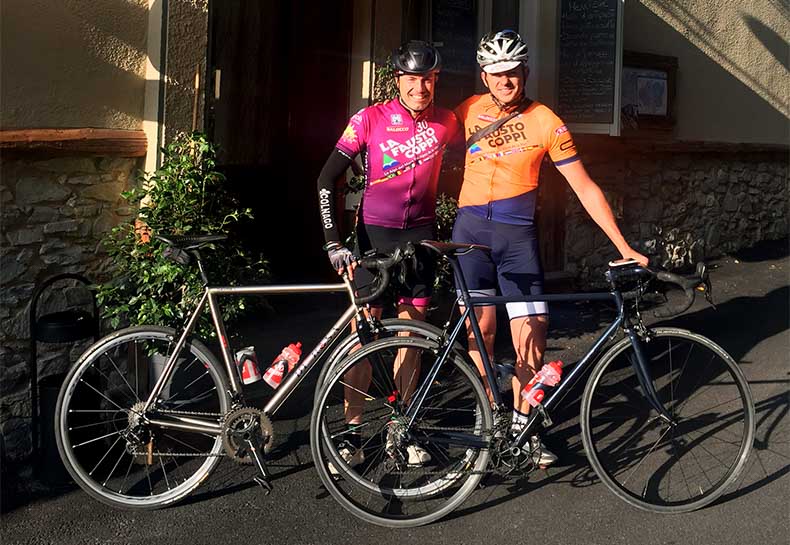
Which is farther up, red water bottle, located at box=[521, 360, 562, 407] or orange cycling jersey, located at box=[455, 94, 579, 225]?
orange cycling jersey, located at box=[455, 94, 579, 225]

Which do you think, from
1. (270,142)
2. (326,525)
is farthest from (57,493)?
(270,142)

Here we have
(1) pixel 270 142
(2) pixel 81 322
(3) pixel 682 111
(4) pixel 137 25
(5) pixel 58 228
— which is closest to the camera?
(2) pixel 81 322

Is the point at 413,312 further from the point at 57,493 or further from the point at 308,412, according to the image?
the point at 57,493

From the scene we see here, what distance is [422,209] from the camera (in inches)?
173

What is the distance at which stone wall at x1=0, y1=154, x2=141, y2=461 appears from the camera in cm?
463

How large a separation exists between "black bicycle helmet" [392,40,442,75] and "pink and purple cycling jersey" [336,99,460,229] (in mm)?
208

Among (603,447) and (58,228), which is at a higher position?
Answer: (58,228)

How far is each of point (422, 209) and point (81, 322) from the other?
173cm

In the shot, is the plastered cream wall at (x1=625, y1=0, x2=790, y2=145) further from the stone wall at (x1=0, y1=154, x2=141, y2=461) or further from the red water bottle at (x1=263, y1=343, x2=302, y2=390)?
the red water bottle at (x1=263, y1=343, x2=302, y2=390)

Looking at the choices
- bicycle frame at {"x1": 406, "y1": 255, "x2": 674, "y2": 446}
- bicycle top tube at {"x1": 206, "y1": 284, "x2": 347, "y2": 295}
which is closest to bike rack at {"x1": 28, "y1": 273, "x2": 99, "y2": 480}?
bicycle top tube at {"x1": 206, "y1": 284, "x2": 347, "y2": 295}

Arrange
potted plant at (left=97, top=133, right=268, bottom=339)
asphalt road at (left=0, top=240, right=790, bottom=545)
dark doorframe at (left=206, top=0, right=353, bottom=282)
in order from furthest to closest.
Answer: dark doorframe at (left=206, top=0, right=353, bottom=282)
potted plant at (left=97, top=133, right=268, bottom=339)
asphalt road at (left=0, top=240, right=790, bottom=545)

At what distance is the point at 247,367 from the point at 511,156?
1609 millimetres

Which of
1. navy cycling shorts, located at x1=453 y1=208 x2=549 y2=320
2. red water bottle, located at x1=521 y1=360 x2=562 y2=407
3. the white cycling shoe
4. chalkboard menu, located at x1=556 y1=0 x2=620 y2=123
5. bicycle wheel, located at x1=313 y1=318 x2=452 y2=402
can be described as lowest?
the white cycling shoe

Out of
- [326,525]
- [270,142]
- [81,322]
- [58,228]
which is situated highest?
[270,142]
